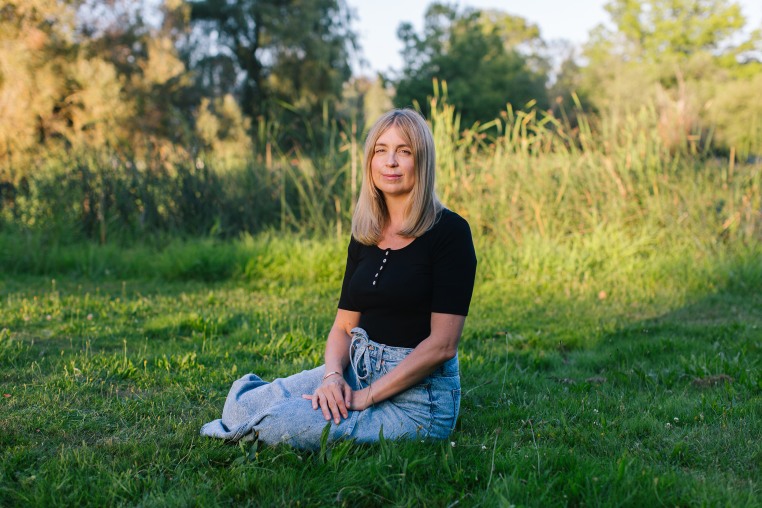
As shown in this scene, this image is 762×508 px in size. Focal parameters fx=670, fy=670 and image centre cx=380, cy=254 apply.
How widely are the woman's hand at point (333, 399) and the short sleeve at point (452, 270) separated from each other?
0.48 meters

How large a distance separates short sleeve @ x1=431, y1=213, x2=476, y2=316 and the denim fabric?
28 cm

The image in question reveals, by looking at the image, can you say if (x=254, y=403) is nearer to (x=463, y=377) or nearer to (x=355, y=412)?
(x=355, y=412)

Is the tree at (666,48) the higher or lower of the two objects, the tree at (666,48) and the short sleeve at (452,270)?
the higher

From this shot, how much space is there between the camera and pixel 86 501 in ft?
7.20

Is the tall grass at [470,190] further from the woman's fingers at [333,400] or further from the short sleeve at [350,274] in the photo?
the woman's fingers at [333,400]

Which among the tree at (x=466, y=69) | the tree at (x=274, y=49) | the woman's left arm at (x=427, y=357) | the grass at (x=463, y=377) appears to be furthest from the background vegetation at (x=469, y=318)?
the tree at (x=466, y=69)

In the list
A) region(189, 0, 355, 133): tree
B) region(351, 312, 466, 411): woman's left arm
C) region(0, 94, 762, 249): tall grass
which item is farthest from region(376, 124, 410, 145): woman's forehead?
region(189, 0, 355, 133): tree

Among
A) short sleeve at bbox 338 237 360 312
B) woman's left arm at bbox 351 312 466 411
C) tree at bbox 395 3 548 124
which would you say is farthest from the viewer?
tree at bbox 395 3 548 124

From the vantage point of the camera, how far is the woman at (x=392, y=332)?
2.56 metres

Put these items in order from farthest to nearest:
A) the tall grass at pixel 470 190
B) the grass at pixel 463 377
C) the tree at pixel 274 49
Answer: the tree at pixel 274 49 → the tall grass at pixel 470 190 → the grass at pixel 463 377

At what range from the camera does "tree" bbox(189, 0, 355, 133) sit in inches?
1014

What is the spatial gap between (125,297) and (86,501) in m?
4.05

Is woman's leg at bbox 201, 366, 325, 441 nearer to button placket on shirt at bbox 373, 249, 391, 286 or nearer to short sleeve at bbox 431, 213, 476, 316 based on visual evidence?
button placket on shirt at bbox 373, 249, 391, 286

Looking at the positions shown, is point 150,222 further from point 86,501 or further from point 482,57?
point 482,57
